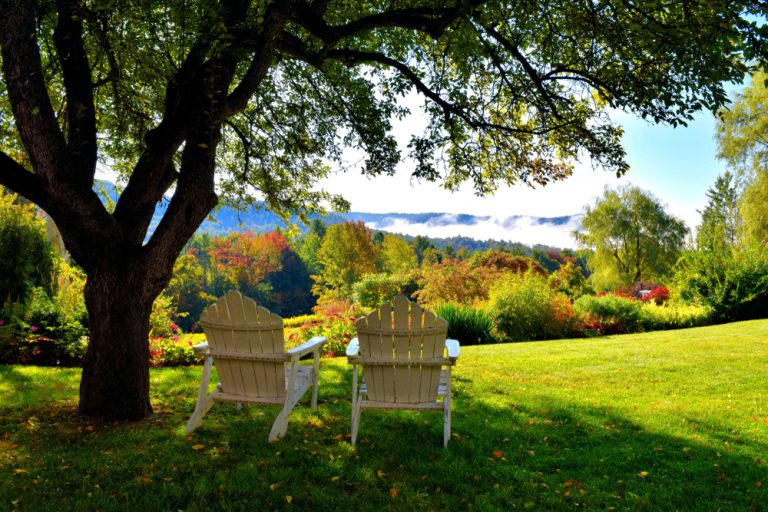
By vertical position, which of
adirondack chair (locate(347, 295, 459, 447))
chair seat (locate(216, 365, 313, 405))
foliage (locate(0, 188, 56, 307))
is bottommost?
chair seat (locate(216, 365, 313, 405))

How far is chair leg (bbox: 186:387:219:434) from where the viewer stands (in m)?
3.82

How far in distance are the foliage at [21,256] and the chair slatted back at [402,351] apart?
7145mm

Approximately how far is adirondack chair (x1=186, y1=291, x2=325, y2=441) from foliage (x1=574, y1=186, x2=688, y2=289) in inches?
1275

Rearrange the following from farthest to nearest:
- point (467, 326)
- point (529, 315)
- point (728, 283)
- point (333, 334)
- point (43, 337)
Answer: point (728, 283)
point (529, 315)
point (467, 326)
point (333, 334)
point (43, 337)

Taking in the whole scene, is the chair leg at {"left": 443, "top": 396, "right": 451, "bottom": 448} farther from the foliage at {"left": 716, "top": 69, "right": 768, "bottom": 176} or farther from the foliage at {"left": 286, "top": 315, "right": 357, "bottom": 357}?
the foliage at {"left": 716, "top": 69, "right": 768, "bottom": 176}

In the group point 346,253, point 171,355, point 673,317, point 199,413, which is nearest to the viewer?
point 199,413

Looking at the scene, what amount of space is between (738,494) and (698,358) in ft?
16.3

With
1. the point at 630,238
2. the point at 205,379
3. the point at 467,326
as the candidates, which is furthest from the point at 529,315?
the point at 630,238

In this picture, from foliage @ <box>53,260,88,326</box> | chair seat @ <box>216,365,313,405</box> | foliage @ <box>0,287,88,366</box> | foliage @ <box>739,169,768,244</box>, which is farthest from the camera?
foliage @ <box>739,169,768,244</box>

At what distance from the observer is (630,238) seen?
32781 millimetres

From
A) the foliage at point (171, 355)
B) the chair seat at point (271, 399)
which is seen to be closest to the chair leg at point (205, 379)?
the chair seat at point (271, 399)

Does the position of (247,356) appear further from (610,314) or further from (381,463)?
(610,314)

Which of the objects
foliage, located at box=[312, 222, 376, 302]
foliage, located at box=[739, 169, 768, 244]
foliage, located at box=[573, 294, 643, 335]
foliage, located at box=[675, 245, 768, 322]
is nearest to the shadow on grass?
foliage, located at box=[573, 294, 643, 335]

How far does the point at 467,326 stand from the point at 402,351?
6.81m
